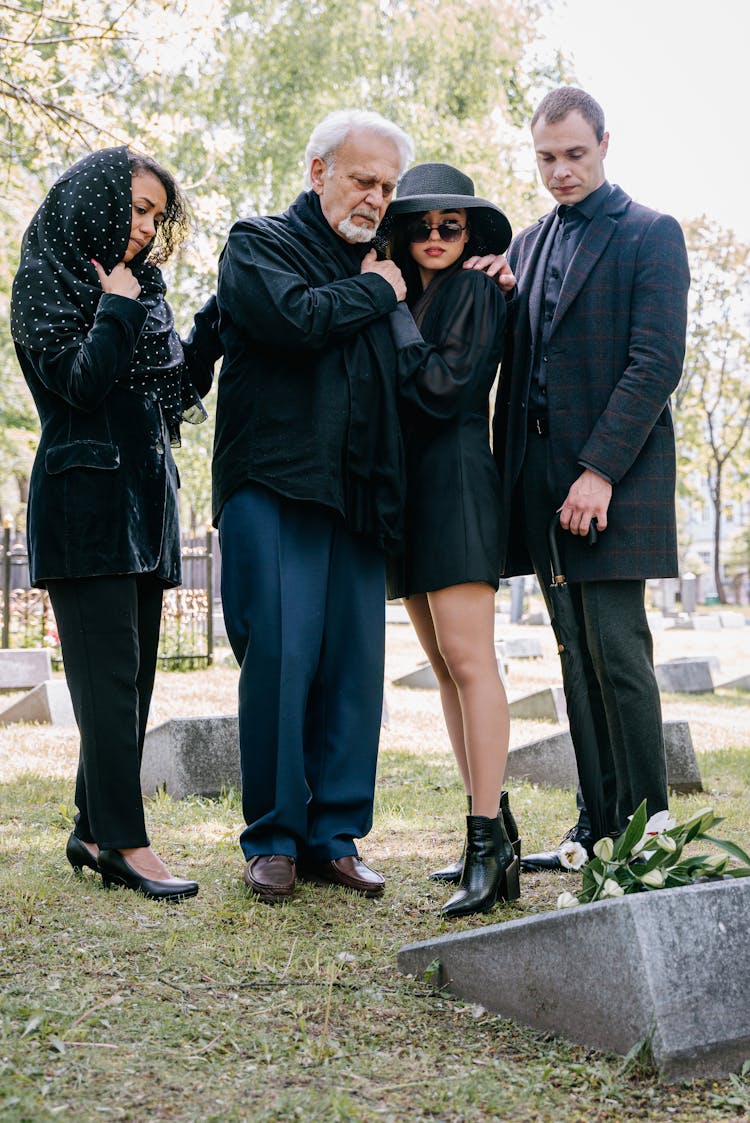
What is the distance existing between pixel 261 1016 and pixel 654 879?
89 cm

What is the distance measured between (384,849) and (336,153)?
2.39m

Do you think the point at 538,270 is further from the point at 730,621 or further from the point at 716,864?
the point at 730,621

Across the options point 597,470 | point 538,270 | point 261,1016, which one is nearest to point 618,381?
point 597,470

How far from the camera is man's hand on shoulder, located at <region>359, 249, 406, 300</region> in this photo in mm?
3537

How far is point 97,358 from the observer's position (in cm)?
326

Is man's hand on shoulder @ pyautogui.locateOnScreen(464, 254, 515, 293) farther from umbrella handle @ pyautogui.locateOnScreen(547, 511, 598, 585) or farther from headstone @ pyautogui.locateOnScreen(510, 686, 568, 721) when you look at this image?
headstone @ pyautogui.locateOnScreen(510, 686, 568, 721)

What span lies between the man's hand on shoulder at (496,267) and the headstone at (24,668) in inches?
285

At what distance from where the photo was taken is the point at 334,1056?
226 cm

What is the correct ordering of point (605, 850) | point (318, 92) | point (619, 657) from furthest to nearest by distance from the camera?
point (318, 92), point (619, 657), point (605, 850)

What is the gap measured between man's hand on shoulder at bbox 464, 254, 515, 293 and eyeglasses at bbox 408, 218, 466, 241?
0.30ft

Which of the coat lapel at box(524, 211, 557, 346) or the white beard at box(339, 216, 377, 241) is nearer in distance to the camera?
the white beard at box(339, 216, 377, 241)

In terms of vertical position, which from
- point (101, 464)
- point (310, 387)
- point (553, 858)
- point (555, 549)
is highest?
point (310, 387)

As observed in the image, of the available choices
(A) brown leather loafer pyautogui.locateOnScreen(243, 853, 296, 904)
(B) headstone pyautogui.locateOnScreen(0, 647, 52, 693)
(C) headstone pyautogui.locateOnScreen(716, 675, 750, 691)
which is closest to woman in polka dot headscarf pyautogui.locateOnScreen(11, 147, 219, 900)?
(A) brown leather loafer pyautogui.locateOnScreen(243, 853, 296, 904)

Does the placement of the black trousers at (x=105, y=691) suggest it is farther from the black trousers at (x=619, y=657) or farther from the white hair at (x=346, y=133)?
the white hair at (x=346, y=133)
